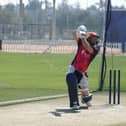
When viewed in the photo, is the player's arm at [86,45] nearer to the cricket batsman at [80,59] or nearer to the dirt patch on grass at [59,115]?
the cricket batsman at [80,59]

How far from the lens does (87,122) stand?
11742 millimetres

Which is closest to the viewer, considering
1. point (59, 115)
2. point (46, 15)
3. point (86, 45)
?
point (59, 115)

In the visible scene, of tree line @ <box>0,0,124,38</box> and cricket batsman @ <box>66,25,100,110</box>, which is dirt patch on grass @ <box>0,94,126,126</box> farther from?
tree line @ <box>0,0,124,38</box>

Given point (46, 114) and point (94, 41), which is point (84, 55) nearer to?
point (94, 41)

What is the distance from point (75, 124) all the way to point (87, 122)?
35 centimetres

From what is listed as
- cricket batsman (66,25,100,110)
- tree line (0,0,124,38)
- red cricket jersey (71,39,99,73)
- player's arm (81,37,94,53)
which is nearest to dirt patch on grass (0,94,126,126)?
cricket batsman (66,25,100,110)

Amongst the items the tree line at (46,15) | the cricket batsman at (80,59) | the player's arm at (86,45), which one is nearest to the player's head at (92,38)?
the cricket batsman at (80,59)

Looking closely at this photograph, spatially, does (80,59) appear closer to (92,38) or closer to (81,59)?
(81,59)

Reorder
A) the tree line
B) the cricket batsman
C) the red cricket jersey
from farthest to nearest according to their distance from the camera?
the tree line → the red cricket jersey → the cricket batsman

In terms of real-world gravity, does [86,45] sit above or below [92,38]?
below

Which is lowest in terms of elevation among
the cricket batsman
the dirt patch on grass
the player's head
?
the dirt patch on grass

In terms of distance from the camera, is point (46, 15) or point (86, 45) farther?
point (46, 15)

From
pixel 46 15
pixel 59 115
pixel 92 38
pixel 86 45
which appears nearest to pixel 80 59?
pixel 86 45

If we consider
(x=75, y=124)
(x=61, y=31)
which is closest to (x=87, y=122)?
(x=75, y=124)
